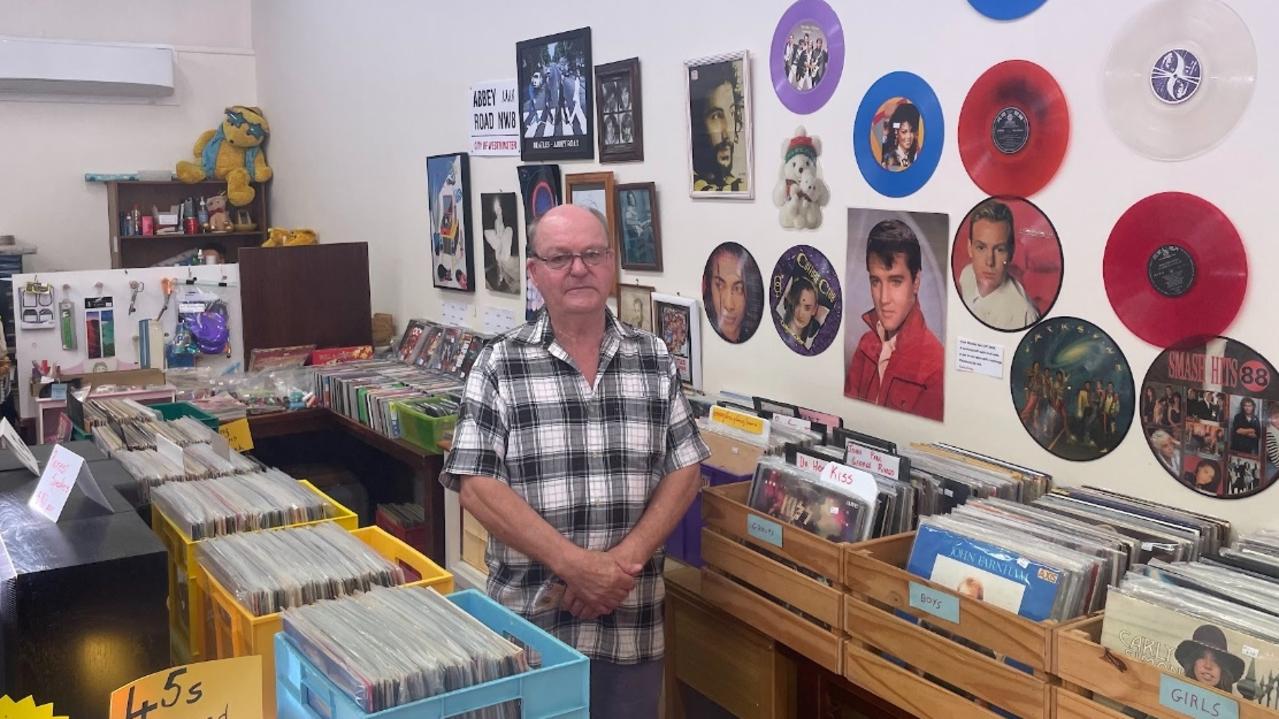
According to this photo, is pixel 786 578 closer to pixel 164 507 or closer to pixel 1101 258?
pixel 1101 258

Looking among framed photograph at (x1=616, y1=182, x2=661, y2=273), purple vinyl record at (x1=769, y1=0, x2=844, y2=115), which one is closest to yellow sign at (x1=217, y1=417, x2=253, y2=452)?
framed photograph at (x1=616, y1=182, x2=661, y2=273)

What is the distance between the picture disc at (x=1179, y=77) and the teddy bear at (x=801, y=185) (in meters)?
0.81

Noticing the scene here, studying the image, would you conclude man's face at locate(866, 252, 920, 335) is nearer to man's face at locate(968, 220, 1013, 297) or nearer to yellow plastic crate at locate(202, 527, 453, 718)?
man's face at locate(968, 220, 1013, 297)

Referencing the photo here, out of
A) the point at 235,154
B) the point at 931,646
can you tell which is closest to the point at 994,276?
the point at 931,646

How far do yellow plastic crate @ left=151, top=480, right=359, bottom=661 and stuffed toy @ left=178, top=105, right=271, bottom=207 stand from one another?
5.01 meters

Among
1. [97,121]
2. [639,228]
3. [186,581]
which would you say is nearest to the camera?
[186,581]

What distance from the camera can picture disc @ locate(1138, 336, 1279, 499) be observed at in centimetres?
199

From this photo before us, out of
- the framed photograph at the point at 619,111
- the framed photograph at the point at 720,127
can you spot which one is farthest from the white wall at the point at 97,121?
the framed photograph at the point at 720,127

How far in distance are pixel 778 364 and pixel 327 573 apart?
1.66 metres

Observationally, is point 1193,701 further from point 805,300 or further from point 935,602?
point 805,300

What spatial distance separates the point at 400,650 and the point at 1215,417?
1.50 meters

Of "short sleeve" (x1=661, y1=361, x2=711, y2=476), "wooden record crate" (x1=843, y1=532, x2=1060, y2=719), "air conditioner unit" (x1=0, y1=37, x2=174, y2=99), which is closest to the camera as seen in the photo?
"wooden record crate" (x1=843, y1=532, x2=1060, y2=719)

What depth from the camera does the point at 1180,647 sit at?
161 centimetres

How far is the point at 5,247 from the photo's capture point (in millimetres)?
6121
